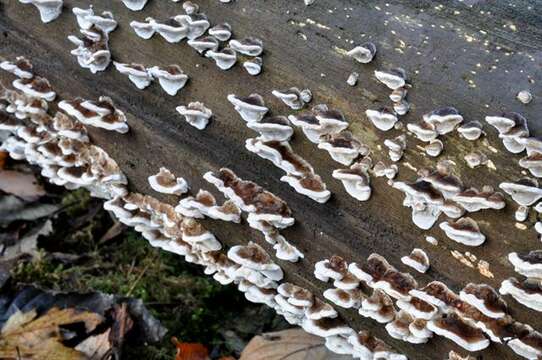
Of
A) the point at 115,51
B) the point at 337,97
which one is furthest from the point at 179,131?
the point at 337,97

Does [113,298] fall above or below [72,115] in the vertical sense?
below

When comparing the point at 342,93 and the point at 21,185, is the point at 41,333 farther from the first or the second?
the point at 342,93

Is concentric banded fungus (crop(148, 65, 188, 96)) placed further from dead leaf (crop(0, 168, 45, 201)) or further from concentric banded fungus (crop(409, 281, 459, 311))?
dead leaf (crop(0, 168, 45, 201))

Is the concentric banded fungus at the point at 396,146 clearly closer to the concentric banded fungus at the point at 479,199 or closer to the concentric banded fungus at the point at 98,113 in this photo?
the concentric banded fungus at the point at 479,199

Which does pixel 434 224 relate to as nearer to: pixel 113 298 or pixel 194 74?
pixel 194 74

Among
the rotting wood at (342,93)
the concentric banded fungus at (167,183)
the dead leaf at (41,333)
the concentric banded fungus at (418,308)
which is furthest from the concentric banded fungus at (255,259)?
the dead leaf at (41,333)

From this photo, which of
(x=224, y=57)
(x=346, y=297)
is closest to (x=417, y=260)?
(x=346, y=297)
